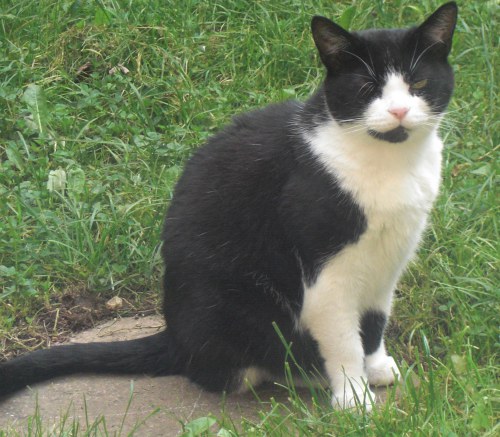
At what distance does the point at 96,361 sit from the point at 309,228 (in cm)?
82

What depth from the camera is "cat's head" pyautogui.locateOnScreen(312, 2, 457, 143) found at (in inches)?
106

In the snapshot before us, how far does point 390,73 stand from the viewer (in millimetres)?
2695

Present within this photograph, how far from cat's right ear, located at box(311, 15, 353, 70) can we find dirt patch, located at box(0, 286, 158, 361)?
121 cm

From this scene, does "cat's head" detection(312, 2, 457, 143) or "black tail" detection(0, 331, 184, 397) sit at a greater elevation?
"cat's head" detection(312, 2, 457, 143)

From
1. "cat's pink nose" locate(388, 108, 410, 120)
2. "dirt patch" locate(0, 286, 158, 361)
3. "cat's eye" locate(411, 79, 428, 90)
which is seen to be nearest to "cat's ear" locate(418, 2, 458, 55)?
"cat's eye" locate(411, 79, 428, 90)

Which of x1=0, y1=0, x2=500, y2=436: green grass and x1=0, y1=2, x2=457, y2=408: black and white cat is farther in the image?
x1=0, y1=0, x2=500, y2=436: green grass

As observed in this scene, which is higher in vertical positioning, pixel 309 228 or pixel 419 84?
pixel 419 84

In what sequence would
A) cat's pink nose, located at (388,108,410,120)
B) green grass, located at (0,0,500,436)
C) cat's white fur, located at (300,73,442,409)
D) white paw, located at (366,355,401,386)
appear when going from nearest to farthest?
1. cat's pink nose, located at (388,108,410,120)
2. cat's white fur, located at (300,73,442,409)
3. white paw, located at (366,355,401,386)
4. green grass, located at (0,0,500,436)

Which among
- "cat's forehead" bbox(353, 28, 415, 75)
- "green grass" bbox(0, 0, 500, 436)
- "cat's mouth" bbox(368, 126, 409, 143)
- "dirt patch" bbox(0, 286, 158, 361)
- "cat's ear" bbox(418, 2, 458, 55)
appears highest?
"cat's ear" bbox(418, 2, 458, 55)

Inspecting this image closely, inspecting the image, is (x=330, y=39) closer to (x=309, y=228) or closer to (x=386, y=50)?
(x=386, y=50)

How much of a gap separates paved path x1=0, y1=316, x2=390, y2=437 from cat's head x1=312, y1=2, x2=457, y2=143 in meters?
0.92

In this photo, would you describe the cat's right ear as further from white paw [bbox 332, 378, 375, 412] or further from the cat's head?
white paw [bbox 332, 378, 375, 412]

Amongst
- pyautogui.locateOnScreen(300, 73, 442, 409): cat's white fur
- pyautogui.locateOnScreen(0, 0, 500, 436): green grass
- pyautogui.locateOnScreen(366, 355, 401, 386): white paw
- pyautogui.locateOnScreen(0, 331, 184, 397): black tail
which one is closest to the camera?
pyautogui.locateOnScreen(300, 73, 442, 409): cat's white fur

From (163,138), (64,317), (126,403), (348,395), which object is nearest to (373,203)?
(348,395)
